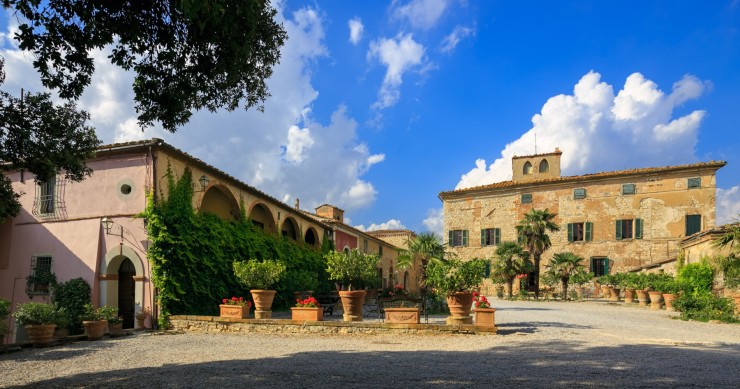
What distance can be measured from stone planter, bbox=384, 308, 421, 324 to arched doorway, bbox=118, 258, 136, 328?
859 cm

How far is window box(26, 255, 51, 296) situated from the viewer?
50.2 feet

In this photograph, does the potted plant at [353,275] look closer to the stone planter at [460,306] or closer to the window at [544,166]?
the stone planter at [460,306]

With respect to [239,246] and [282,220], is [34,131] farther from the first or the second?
[282,220]

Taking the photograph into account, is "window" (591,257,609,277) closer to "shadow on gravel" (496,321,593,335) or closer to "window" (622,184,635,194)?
"window" (622,184,635,194)

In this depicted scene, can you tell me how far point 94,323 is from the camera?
39.4 feet

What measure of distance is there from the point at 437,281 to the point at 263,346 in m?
4.41

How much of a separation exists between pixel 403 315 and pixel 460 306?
1.42 metres

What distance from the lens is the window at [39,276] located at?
1530 centimetres

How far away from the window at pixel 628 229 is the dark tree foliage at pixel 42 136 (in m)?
34.0

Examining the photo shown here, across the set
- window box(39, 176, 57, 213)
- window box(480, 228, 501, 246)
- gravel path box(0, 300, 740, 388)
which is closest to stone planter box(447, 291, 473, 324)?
gravel path box(0, 300, 740, 388)

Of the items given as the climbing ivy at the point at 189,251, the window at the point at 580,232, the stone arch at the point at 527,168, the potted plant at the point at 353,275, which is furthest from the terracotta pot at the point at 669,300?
the stone arch at the point at 527,168

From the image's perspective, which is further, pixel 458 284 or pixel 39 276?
pixel 39 276

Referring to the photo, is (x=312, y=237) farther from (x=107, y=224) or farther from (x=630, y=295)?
(x=630, y=295)

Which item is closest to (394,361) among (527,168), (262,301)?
Result: (262,301)
